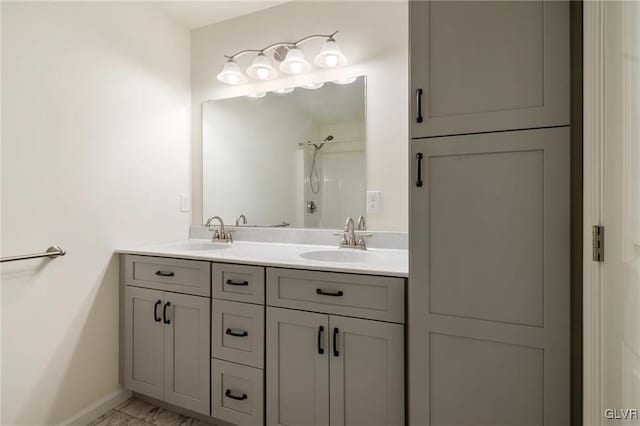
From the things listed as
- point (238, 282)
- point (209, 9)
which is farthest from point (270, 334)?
point (209, 9)

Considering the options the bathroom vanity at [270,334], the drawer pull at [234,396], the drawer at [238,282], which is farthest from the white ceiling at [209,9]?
the drawer pull at [234,396]

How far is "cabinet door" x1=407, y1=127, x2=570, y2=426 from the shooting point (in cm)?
93

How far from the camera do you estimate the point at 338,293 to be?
1239 millimetres

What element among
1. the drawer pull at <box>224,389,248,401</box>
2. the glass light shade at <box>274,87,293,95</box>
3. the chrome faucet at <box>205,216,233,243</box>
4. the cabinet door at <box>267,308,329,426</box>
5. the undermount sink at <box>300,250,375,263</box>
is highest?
the glass light shade at <box>274,87,293,95</box>

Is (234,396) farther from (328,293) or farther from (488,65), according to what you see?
(488,65)

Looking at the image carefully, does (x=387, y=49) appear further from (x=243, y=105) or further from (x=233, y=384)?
(x=233, y=384)

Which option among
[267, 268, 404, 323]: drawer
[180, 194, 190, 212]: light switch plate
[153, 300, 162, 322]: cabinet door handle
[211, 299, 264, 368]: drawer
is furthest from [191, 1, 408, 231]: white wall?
[153, 300, 162, 322]: cabinet door handle

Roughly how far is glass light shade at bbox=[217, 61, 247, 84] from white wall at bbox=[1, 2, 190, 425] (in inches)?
15.8

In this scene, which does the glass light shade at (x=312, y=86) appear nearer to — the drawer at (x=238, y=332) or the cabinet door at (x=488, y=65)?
the cabinet door at (x=488, y=65)

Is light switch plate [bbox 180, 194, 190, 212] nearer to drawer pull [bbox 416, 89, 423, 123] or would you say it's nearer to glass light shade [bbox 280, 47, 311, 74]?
glass light shade [bbox 280, 47, 311, 74]

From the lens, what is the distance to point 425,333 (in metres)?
1.07

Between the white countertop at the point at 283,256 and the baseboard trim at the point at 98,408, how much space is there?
0.81 meters

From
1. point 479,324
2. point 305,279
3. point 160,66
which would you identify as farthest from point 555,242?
point 160,66

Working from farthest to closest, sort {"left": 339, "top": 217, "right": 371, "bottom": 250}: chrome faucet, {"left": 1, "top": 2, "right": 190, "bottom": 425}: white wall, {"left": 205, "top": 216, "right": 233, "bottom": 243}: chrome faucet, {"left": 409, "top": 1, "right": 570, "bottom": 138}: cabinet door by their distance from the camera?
{"left": 205, "top": 216, "right": 233, "bottom": 243}: chrome faucet, {"left": 339, "top": 217, "right": 371, "bottom": 250}: chrome faucet, {"left": 1, "top": 2, "right": 190, "bottom": 425}: white wall, {"left": 409, "top": 1, "right": 570, "bottom": 138}: cabinet door
